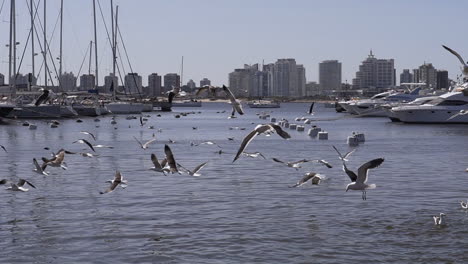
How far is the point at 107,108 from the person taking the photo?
129000 mm

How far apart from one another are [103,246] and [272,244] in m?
3.96

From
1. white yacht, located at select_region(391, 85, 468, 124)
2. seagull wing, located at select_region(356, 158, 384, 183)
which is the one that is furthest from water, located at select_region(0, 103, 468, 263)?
white yacht, located at select_region(391, 85, 468, 124)

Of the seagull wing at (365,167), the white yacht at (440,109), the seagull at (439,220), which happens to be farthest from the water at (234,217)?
the white yacht at (440,109)

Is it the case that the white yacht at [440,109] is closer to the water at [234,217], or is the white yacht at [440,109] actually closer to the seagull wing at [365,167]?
the water at [234,217]

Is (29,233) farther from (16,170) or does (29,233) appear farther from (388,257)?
(16,170)

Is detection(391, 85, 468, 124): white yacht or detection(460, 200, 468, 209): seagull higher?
detection(391, 85, 468, 124): white yacht

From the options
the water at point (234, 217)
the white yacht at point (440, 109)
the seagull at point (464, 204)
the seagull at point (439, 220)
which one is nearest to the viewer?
the water at point (234, 217)

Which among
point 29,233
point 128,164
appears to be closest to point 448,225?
point 29,233

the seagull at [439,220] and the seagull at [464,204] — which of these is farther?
the seagull at [464,204]

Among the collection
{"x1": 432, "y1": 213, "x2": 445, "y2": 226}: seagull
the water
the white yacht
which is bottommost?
the water

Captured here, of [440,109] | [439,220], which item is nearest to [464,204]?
[439,220]

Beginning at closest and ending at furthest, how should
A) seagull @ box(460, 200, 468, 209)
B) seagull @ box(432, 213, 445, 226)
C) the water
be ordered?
the water < seagull @ box(432, 213, 445, 226) < seagull @ box(460, 200, 468, 209)

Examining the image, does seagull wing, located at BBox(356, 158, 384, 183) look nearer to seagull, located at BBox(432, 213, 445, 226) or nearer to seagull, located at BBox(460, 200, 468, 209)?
seagull, located at BBox(432, 213, 445, 226)

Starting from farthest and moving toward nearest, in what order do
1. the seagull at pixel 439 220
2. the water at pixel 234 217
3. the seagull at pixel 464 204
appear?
the seagull at pixel 464 204
the seagull at pixel 439 220
the water at pixel 234 217
